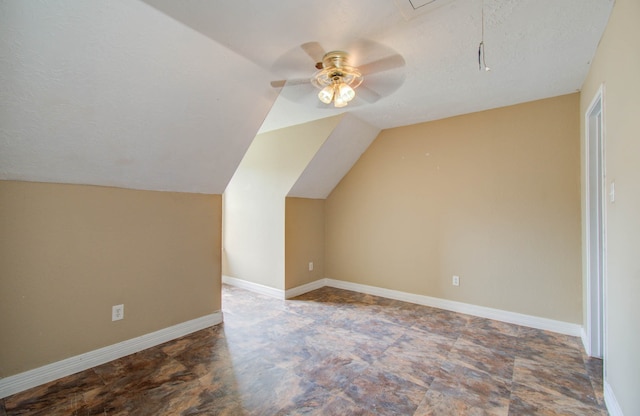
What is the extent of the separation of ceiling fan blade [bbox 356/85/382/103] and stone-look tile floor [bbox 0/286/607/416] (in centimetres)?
234

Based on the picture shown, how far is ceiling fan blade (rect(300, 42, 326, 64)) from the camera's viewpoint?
191 centimetres

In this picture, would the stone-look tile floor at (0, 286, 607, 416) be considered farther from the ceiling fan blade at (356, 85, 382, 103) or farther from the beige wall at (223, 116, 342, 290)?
the ceiling fan blade at (356, 85, 382, 103)

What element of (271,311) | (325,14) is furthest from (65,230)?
(325,14)

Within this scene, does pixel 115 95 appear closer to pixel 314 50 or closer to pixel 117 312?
pixel 314 50

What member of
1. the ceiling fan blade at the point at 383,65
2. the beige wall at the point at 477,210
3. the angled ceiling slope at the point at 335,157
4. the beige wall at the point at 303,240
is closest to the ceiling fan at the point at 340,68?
the ceiling fan blade at the point at 383,65

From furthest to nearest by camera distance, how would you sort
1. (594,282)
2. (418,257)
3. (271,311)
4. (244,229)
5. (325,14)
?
(244,229)
(418,257)
(271,311)
(594,282)
(325,14)

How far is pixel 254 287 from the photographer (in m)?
4.25

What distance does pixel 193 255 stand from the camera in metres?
2.92

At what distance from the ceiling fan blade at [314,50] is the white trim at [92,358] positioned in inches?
106

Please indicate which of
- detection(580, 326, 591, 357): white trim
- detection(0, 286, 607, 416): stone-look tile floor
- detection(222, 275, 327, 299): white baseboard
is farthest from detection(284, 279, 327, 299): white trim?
detection(580, 326, 591, 357): white trim

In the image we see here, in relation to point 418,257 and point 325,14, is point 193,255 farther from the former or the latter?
point 418,257

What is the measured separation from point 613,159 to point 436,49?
1.28 m

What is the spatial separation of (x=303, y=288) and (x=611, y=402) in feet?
10.4

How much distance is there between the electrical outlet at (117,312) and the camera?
92.9 inches
